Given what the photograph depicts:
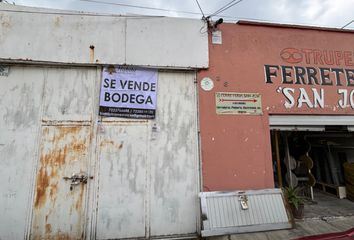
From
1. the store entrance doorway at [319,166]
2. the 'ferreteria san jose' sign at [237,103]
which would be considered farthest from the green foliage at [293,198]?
the 'ferreteria san jose' sign at [237,103]

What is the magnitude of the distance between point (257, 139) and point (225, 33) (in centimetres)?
212

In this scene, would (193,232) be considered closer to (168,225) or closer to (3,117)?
(168,225)

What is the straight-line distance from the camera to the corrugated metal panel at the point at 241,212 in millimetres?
3393

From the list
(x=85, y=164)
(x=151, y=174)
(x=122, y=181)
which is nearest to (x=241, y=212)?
(x=151, y=174)

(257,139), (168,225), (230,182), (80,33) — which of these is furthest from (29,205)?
(257,139)

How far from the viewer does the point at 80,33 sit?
3793 mm

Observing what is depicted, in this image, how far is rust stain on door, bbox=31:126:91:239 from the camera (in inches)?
132

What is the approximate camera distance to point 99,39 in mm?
3814

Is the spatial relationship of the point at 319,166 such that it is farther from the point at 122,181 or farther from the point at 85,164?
the point at 85,164

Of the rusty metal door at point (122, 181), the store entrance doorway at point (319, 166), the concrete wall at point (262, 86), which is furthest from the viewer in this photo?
the store entrance doorway at point (319, 166)

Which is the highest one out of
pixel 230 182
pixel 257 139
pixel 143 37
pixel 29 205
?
pixel 143 37

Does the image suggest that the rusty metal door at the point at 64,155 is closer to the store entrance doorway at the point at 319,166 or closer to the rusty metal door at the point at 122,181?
the rusty metal door at the point at 122,181

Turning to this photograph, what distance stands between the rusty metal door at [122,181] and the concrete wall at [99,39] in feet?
4.20

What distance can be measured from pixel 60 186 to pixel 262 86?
13.0ft
